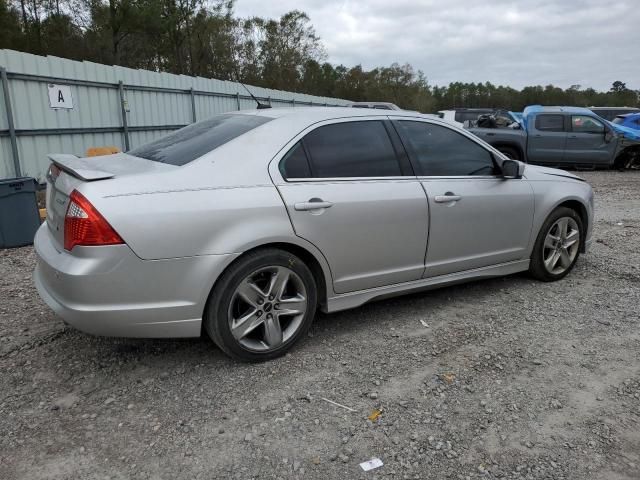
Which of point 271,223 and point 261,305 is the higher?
point 271,223

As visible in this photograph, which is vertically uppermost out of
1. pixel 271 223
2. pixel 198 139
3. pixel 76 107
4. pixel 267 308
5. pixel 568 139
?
pixel 76 107

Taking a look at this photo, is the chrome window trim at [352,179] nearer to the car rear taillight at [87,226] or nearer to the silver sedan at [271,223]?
the silver sedan at [271,223]

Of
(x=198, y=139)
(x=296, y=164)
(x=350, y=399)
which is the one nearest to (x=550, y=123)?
(x=296, y=164)

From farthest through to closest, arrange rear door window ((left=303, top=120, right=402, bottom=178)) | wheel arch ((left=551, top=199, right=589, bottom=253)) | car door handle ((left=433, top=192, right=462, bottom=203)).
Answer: wheel arch ((left=551, top=199, right=589, bottom=253)), car door handle ((left=433, top=192, right=462, bottom=203)), rear door window ((left=303, top=120, right=402, bottom=178))

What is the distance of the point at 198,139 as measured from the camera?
3541 millimetres

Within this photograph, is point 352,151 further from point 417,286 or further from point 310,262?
point 417,286

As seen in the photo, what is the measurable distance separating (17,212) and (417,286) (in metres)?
4.75

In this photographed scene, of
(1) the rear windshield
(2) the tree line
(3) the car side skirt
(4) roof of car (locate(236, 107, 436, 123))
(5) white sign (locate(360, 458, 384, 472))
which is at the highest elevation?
(2) the tree line

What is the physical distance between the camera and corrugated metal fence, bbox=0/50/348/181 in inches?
343

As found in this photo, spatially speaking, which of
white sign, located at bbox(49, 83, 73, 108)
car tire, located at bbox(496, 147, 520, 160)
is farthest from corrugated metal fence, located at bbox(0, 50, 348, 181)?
car tire, located at bbox(496, 147, 520, 160)

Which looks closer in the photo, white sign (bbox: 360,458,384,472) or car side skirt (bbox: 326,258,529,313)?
white sign (bbox: 360,458,384,472)

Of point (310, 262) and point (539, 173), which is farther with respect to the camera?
point (539, 173)

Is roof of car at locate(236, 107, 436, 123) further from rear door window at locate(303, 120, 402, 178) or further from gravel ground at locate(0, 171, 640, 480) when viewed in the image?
gravel ground at locate(0, 171, 640, 480)

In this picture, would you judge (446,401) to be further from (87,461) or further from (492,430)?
(87,461)
